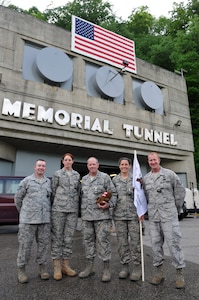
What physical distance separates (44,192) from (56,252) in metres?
0.89

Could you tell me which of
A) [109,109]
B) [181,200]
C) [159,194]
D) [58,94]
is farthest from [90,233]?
[109,109]

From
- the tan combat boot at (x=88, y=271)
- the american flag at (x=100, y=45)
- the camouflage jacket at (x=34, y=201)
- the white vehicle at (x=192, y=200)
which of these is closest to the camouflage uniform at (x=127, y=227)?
the tan combat boot at (x=88, y=271)

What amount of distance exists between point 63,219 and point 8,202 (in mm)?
5179

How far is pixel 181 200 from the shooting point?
335cm

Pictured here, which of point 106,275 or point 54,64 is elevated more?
point 54,64

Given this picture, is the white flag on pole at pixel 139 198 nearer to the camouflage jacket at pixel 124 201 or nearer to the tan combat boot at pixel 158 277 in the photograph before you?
the camouflage jacket at pixel 124 201

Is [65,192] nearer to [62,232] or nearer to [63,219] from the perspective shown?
[63,219]

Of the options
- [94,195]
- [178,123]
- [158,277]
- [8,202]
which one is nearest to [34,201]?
[94,195]

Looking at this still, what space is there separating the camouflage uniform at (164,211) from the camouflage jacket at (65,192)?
1122 mm

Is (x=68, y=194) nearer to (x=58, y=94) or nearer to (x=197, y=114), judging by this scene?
(x=58, y=94)

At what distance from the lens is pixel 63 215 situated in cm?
363

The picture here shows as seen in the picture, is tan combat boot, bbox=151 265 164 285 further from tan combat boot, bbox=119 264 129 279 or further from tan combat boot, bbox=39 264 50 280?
tan combat boot, bbox=39 264 50 280

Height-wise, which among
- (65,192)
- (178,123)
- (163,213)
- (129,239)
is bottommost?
(129,239)

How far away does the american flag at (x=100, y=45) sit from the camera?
591 inches
